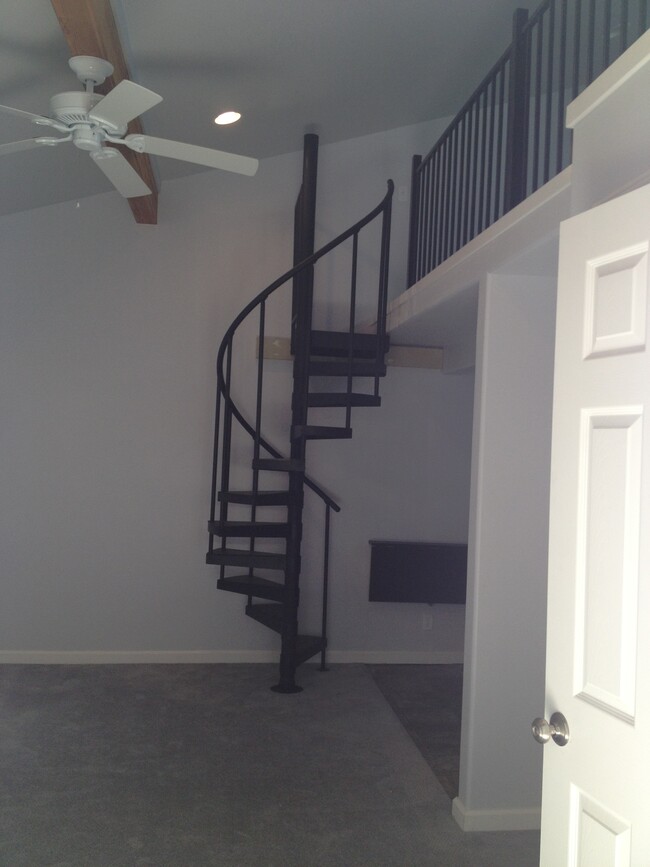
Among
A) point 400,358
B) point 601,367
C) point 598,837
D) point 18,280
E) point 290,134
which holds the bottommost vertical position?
point 598,837

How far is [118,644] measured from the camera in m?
5.12

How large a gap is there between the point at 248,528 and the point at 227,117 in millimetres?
2374

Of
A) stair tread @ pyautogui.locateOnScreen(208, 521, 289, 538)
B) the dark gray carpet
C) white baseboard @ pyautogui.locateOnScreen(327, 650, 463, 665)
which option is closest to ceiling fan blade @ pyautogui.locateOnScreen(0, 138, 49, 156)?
stair tread @ pyautogui.locateOnScreen(208, 521, 289, 538)

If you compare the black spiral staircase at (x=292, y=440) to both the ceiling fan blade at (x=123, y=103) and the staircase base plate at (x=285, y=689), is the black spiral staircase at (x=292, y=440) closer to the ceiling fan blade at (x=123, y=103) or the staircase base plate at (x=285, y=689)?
the staircase base plate at (x=285, y=689)

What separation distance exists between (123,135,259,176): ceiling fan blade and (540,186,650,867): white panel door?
5.24ft

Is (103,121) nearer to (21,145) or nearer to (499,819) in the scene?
(21,145)

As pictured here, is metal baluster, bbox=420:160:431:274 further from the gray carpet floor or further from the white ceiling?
the gray carpet floor

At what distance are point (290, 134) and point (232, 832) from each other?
13.1 feet

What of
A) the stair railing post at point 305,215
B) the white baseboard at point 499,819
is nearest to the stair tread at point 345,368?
the stair railing post at point 305,215

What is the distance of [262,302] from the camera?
4398mm

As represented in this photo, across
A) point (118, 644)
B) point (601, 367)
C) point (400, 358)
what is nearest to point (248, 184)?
point (400, 358)

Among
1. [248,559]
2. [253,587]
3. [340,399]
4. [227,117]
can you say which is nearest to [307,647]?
[253,587]

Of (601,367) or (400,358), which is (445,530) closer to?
(400,358)

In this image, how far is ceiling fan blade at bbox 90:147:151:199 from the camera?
2967 millimetres
